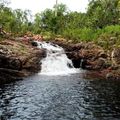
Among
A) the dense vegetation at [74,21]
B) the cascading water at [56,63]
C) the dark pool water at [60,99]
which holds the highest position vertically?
the dense vegetation at [74,21]

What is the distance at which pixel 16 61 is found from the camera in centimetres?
5103

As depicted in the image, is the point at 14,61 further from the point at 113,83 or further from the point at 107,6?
the point at 107,6

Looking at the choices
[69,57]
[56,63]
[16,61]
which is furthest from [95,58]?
[16,61]

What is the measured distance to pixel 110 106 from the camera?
3228 cm

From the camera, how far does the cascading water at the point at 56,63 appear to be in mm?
58744

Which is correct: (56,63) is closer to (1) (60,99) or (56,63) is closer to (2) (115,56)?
(2) (115,56)

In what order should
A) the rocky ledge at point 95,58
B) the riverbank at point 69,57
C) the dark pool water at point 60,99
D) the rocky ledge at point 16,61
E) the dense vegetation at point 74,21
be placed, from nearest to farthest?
the dark pool water at point 60,99 < the rocky ledge at point 16,61 < the riverbank at point 69,57 < the rocky ledge at point 95,58 < the dense vegetation at point 74,21

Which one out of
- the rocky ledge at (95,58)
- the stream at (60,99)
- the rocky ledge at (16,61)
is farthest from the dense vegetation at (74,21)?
the stream at (60,99)

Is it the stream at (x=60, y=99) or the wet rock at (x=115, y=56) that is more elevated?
the wet rock at (x=115, y=56)

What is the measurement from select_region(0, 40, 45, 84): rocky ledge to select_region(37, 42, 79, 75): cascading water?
6.27 ft

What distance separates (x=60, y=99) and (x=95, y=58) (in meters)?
29.0

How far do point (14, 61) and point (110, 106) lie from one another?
23232 mm

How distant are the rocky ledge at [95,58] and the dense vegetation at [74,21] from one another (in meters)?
5.04

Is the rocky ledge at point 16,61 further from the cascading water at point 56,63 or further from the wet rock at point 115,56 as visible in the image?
the wet rock at point 115,56
